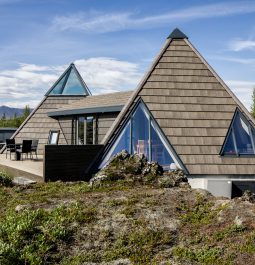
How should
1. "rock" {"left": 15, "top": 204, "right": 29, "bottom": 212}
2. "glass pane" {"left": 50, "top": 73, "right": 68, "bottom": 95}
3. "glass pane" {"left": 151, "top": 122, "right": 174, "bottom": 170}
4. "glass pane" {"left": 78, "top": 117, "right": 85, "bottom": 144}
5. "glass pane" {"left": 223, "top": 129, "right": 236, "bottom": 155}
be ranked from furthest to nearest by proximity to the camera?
"glass pane" {"left": 50, "top": 73, "right": 68, "bottom": 95}
"glass pane" {"left": 78, "top": 117, "right": 85, "bottom": 144}
"glass pane" {"left": 223, "top": 129, "right": 236, "bottom": 155}
"glass pane" {"left": 151, "top": 122, "right": 174, "bottom": 170}
"rock" {"left": 15, "top": 204, "right": 29, "bottom": 212}

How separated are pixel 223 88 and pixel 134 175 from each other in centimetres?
926

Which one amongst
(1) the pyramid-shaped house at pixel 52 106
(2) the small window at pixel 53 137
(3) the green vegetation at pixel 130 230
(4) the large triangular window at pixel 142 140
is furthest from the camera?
(1) the pyramid-shaped house at pixel 52 106

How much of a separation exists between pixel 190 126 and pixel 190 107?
102 cm

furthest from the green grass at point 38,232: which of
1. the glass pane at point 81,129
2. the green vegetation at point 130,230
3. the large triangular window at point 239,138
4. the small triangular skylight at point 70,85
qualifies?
the small triangular skylight at point 70,85

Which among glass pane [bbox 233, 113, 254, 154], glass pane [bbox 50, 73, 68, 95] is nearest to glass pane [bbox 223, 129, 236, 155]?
glass pane [bbox 233, 113, 254, 154]

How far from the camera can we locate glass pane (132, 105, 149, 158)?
54.5 ft

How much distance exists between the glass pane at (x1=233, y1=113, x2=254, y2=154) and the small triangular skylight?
1564 cm

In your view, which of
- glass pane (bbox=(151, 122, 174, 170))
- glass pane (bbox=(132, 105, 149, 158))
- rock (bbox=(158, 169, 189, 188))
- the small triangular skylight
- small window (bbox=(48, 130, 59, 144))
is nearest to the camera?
rock (bbox=(158, 169, 189, 188))

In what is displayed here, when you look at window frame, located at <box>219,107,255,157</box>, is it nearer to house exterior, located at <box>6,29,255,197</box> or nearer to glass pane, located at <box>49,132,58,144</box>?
house exterior, located at <box>6,29,255,197</box>

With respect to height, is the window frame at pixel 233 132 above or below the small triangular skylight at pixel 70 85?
below

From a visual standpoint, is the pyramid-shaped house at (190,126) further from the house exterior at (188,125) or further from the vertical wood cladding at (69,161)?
the vertical wood cladding at (69,161)

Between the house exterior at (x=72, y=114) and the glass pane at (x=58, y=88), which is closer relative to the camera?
the house exterior at (x=72, y=114)

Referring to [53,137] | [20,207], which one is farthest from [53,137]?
[20,207]

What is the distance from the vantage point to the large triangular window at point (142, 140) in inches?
636
